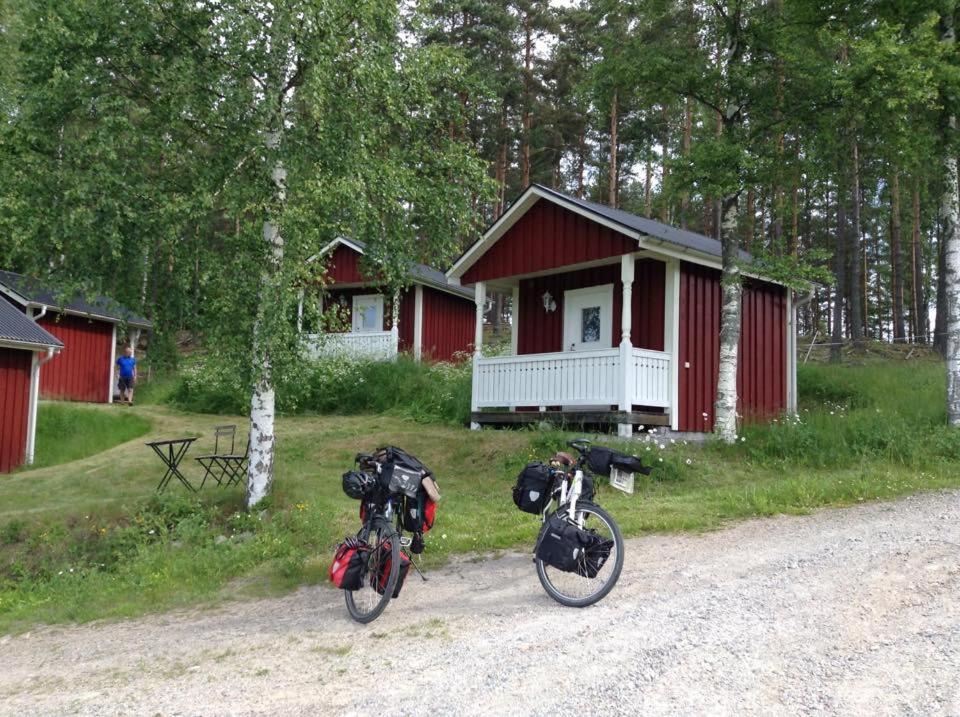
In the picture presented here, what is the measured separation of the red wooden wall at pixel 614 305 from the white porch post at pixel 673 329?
175 mm

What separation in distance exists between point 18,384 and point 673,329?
11.8m

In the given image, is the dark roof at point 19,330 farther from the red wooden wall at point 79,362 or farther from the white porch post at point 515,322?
the white porch post at point 515,322

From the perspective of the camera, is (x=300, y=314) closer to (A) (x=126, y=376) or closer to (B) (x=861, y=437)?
(B) (x=861, y=437)

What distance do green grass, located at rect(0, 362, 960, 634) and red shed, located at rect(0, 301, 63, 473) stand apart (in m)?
2.19

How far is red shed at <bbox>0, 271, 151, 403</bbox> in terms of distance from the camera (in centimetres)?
1992

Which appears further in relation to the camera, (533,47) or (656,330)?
(533,47)

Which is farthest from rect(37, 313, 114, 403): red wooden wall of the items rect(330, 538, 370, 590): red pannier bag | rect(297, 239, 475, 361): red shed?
rect(330, 538, 370, 590): red pannier bag

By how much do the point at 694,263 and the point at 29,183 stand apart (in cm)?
940

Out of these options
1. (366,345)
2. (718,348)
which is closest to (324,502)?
(718,348)

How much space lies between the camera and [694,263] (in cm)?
1266

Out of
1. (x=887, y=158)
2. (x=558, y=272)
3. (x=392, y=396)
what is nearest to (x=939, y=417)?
(x=887, y=158)

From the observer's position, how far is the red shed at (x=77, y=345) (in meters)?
19.9

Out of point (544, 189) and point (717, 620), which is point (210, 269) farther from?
point (544, 189)

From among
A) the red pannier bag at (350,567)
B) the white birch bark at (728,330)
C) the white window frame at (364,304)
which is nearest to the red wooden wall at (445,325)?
the white window frame at (364,304)
